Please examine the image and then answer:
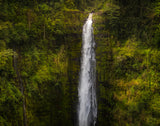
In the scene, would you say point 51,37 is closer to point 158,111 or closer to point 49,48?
point 49,48

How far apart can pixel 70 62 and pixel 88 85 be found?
181 centimetres

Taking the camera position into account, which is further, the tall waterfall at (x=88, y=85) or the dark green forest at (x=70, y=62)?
the tall waterfall at (x=88, y=85)

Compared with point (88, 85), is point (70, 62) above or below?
above

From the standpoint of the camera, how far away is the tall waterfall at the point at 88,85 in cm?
727

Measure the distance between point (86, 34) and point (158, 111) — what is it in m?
5.49

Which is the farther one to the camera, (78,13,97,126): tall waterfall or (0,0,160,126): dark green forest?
(78,13,97,126): tall waterfall

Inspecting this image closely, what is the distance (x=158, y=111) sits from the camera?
5461 mm

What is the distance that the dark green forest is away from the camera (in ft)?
19.8

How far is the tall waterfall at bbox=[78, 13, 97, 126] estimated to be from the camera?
7.27 metres

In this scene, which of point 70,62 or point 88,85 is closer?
point 88,85

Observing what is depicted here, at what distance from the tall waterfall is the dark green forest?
0.30 metres

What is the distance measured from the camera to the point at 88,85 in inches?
292

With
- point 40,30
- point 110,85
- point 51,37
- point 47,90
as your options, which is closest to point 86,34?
point 51,37

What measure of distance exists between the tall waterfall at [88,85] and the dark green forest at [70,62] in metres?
0.30
